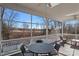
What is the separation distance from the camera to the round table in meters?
2.97

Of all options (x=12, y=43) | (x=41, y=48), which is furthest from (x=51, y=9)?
(x=12, y=43)

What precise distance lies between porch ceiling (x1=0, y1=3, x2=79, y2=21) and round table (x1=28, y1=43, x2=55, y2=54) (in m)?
0.71

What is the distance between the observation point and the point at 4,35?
9.56 ft

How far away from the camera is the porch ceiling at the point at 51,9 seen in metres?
2.89

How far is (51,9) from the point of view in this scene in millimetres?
2992

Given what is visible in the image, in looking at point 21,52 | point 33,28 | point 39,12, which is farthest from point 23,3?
point 21,52

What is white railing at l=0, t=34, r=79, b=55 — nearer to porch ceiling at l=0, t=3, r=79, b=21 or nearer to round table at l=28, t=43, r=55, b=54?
round table at l=28, t=43, r=55, b=54

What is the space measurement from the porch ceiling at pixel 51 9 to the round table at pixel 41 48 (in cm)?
71

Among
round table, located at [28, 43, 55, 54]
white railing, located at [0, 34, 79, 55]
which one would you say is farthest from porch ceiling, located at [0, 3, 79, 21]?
round table, located at [28, 43, 55, 54]

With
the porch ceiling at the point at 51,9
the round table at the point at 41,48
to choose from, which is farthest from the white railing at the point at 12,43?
the porch ceiling at the point at 51,9

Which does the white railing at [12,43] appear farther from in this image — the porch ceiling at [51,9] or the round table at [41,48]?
the porch ceiling at [51,9]

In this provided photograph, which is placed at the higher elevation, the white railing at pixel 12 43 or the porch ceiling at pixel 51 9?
the porch ceiling at pixel 51 9

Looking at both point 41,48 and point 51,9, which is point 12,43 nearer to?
point 41,48

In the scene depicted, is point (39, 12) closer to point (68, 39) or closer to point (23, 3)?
point (23, 3)
